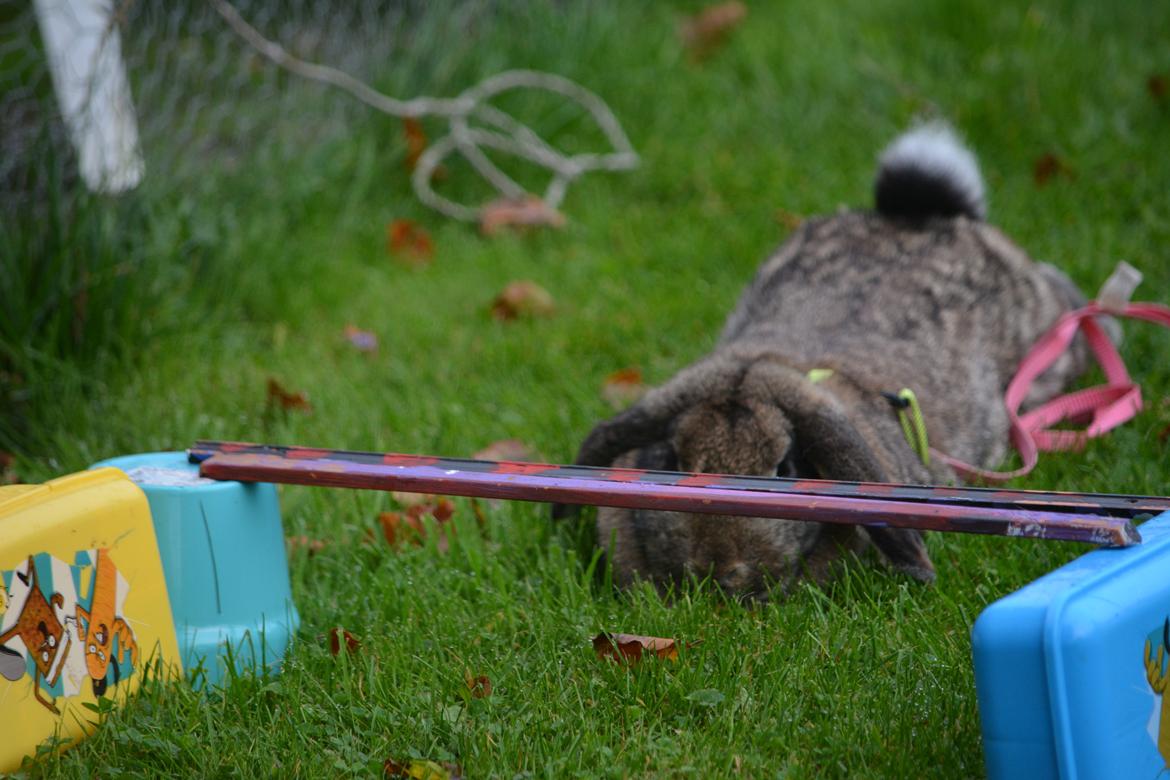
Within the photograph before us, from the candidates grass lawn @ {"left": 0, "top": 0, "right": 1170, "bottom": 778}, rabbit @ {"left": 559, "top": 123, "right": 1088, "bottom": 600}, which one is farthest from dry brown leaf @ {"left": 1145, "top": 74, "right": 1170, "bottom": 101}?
rabbit @ {"left": 559, "top": 123, "right": 1088, "bottom": 600}

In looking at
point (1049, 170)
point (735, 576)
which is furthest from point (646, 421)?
point (1049, 170)

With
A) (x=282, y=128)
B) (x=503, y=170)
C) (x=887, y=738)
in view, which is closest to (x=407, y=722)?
(x=887, y=738)

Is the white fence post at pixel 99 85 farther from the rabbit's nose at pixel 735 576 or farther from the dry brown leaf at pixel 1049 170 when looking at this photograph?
the dry brown leaf at pixel 1049 170

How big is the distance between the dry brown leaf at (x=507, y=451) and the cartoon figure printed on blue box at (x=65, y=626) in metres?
1.22

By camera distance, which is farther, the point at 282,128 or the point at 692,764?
the point at 282,128

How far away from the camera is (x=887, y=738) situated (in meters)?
1.94

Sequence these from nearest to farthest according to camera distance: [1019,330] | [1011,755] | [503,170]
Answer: [1011,755]
[1019,330]
[503,170]

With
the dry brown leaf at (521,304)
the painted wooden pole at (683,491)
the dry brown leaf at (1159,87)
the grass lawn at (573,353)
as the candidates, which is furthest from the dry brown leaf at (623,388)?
the dry brown leaf at (1159,87)

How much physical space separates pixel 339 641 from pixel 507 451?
102 cm

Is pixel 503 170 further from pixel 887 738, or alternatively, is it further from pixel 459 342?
pixel 887 738

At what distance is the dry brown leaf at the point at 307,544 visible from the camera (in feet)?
9.27

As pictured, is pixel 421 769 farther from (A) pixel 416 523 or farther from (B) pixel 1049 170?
(B) pixel 1049 170

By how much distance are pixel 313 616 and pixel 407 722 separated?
0.53 m

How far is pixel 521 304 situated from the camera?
427 cm
